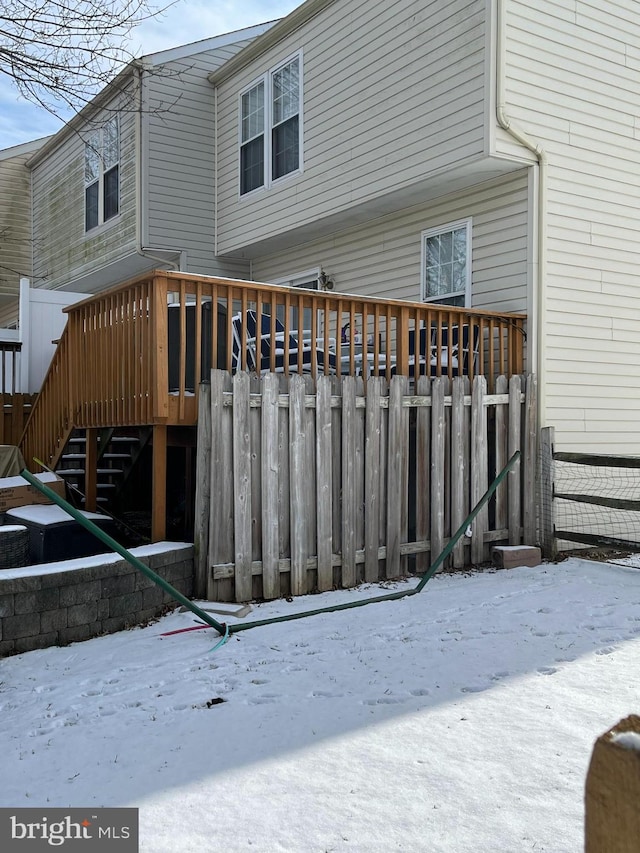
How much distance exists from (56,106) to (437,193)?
171 inches

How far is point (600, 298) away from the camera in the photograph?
8773mm

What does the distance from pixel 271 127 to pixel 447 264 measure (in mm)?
3810

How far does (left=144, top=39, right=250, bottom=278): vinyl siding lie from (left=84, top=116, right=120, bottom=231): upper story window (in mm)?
1243

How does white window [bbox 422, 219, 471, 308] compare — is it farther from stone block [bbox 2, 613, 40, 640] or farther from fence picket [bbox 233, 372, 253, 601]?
stone block [bbox 2, 613, 40, 640]

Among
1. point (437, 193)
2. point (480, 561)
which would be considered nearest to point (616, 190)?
point (437, 193)

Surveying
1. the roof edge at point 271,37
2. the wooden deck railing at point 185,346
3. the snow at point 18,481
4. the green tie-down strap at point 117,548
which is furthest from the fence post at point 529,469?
the roof edge at point 271,37

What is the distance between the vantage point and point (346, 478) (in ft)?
21.5

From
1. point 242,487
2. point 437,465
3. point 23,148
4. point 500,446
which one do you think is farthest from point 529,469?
point 23,148

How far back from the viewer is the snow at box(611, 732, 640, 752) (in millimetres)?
1079

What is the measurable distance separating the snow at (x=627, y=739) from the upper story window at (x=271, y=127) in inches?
409

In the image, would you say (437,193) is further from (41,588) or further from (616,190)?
(41,588)

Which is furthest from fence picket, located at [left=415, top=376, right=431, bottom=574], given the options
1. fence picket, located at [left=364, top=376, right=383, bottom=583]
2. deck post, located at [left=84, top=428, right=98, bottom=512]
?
deck post, located at [left=84, top=428, right=98, bottom=512]

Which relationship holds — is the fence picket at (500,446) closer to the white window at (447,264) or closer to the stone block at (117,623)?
the white window at (447,264)

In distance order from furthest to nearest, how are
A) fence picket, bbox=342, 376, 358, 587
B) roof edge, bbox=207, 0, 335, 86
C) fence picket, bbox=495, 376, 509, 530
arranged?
roof edge, bbox=207, 0, 335, 86 < fence picket, bbox=495, 376, 509, 530 < fence picket, bbox=342, 376, 358, 587
